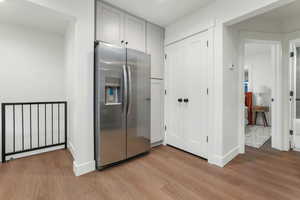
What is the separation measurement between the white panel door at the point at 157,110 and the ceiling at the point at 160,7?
48.1 inches

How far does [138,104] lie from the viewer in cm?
254

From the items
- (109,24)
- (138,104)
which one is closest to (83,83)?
(138,104)

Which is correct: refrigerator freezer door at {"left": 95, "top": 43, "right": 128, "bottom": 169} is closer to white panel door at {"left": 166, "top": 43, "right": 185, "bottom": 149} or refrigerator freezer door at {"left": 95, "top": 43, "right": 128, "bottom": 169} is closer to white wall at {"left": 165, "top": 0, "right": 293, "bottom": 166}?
white panel door at {"left": 166, "top": 43, "right": 185, "bottom": 149}

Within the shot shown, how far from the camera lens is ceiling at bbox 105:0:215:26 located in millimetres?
2316

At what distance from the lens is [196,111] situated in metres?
2.62

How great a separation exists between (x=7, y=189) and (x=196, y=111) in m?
2.80

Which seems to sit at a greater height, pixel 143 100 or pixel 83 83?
pixel 83 83

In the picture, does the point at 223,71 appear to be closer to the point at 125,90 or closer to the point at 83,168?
the point at 125,90

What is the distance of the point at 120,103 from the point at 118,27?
4.23ft

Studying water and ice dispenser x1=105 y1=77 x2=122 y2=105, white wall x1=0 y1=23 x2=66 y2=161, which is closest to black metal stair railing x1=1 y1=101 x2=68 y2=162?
white wall x1=0 y1=23 x2=66 y2=161

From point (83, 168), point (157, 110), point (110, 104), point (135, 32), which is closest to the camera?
point (83, 168)

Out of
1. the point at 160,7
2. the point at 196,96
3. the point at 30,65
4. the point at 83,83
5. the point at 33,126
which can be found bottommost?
the point at 33,126

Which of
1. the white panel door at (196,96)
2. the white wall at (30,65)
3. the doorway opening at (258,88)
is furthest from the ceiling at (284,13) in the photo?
the white wall at (30,65)

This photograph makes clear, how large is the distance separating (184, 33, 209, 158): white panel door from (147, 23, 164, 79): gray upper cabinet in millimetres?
623
